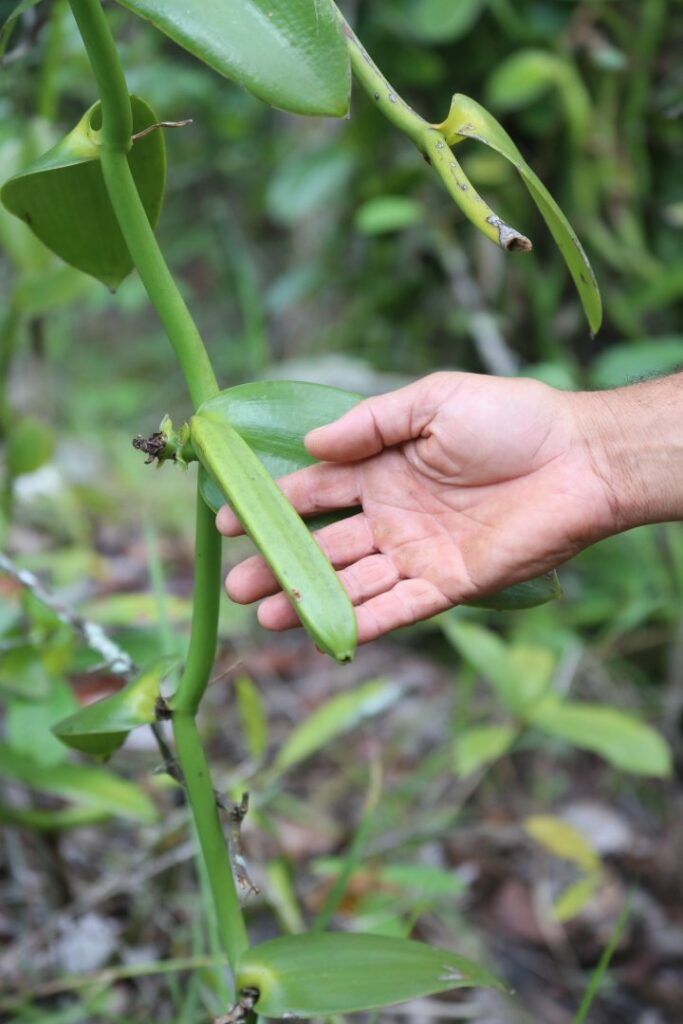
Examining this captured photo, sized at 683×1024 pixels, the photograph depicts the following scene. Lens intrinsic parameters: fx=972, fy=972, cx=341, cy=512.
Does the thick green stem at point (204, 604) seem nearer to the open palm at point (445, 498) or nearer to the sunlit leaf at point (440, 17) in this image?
the open palm at point (445, 498)

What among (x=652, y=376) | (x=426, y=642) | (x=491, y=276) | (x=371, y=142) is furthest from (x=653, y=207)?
(x=652, y=376)

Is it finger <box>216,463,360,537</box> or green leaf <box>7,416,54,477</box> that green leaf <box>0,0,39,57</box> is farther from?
green leaf <box>7,416,54,477</box>

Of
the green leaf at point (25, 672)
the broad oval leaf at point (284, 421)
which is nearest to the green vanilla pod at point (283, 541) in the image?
the broad oval leaf at point (284, 421)

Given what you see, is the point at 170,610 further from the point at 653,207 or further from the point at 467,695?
the point at 653,207

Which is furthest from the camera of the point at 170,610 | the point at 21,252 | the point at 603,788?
the point at 603,788

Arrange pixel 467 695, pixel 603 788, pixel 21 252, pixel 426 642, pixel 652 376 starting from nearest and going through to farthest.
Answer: pixel 652 376 → pixel 21 252 → pixel 467 695 → pixel 603 788 → pixel 426 642

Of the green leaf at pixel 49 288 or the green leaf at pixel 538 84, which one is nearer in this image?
the green leaf at pixel 49 288
